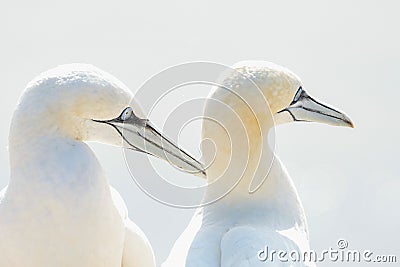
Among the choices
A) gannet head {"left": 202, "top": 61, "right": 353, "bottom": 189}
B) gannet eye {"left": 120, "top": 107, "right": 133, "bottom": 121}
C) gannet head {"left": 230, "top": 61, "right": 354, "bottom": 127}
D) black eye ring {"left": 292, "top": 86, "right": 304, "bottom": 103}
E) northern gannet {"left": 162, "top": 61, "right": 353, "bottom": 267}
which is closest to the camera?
gannet eye {"left": 120, "top": 107, "right": 133, "bottom": 121}

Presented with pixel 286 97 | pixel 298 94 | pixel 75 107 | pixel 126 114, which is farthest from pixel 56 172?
pixel 298 94

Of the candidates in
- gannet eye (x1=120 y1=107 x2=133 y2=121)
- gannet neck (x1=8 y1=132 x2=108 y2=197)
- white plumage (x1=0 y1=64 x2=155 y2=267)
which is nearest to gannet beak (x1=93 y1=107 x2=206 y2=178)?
gannet eye (x1=120 y1=107 x2=133 y2=121)

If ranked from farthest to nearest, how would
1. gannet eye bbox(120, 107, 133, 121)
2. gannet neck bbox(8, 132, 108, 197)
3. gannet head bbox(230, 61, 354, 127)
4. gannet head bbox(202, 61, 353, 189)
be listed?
gannet head bbox(230, 61, 354, 127)
gannet head bbox(202, 61, 353, 189)
gannet eye bbox(120, 107, 133, 121)
gannet neck bbox(8, 132, 108, 197)

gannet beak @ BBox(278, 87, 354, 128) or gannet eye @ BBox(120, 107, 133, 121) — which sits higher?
gannet eye @ BBox(120, 107, 133, 121)

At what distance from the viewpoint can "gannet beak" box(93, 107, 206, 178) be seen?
8.30 m

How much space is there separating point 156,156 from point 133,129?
276 mm

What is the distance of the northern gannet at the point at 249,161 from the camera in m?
8.29

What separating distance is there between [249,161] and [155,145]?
723 mm

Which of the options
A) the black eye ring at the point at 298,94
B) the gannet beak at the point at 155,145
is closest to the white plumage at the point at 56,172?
the gannet beak at the point at 155,145

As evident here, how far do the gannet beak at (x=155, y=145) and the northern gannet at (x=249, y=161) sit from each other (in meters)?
0.23

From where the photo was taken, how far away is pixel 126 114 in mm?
8195

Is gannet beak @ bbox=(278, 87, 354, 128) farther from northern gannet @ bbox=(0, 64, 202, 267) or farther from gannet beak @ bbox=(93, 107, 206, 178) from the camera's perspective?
northern gannet @ bbox=(0, 64, 202, 267)

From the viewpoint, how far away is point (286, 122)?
8.95 meters

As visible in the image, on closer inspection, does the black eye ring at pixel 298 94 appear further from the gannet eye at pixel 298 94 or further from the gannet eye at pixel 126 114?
the gannet eye at pixel 126 114
